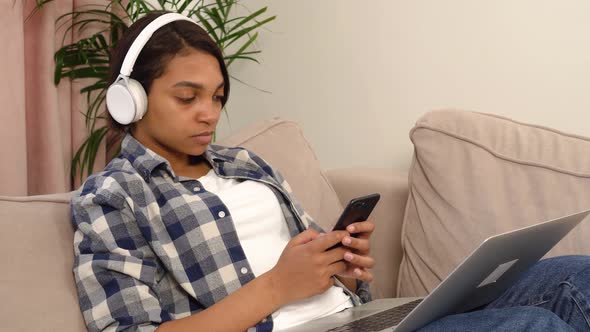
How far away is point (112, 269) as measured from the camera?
1117 millimetres

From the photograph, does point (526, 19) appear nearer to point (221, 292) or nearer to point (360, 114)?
point (360, 114)

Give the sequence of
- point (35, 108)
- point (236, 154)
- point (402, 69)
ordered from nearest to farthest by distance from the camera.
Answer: point (236, 154)
point (35, 108)
point (402, 69)

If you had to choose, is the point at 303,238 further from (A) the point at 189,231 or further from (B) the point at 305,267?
(A) the point at 189,231

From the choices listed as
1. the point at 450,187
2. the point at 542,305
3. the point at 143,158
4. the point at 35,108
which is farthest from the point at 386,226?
the point at 35,108

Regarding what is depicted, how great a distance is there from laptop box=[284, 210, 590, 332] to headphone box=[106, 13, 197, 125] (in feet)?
1.40

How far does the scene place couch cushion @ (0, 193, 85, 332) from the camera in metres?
1.09

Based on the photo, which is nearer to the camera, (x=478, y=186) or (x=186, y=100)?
(x=186, y=100)

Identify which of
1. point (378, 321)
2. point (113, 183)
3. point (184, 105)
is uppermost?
point (184, 105)

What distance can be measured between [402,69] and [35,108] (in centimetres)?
97

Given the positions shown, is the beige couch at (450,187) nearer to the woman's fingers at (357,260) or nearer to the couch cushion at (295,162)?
the couch cushion at (295,162)

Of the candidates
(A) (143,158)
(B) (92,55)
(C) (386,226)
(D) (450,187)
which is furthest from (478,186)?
(B) (92,55)

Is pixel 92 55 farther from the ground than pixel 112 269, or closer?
farther from the ground

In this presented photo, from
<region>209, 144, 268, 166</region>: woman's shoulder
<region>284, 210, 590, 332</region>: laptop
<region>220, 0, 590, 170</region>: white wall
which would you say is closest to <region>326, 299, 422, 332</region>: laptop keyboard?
<region>284, 210, 590, 332</region>: laptop

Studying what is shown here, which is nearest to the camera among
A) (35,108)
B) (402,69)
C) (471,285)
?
(471,285)
